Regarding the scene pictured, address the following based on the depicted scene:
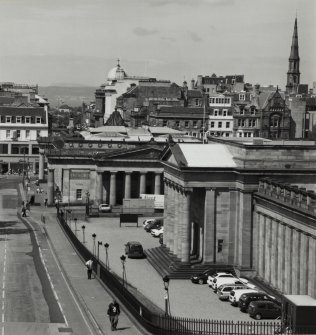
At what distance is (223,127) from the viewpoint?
18462cm

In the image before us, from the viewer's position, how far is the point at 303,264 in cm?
6281

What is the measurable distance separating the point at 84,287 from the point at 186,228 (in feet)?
36.9

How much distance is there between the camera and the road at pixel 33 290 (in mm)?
56000

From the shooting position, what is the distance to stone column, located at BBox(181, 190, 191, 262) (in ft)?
250

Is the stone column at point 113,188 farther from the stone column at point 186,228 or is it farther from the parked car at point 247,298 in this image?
the parked car at point 247,298

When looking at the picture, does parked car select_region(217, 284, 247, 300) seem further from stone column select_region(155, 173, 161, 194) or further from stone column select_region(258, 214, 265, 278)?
stone column select_region(155, 173, 161, 194)

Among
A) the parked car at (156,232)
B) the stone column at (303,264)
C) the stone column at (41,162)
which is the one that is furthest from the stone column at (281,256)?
the stone column at (41,162)

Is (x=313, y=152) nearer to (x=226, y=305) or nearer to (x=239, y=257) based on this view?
(x=239, y=257)

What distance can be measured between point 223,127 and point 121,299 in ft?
407

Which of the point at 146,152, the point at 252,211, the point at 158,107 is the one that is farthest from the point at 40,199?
the point at 252,211

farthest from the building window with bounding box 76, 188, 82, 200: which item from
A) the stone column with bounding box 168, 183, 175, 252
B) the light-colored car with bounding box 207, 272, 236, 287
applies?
the light-colored car with bounding box 207, 272, 236, 287

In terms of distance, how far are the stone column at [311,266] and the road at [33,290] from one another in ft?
46.2

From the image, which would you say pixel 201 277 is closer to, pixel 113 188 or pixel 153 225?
pixel 153 225

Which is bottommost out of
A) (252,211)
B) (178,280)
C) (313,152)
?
(178,280)
